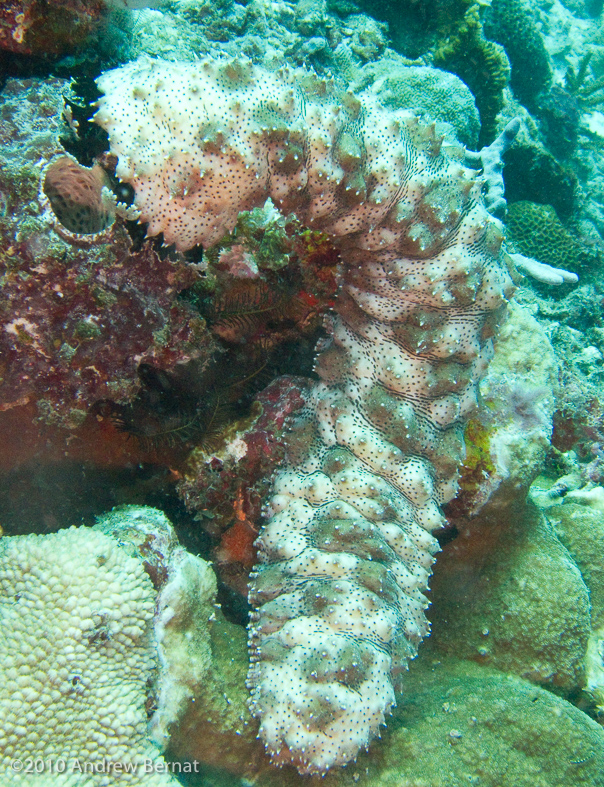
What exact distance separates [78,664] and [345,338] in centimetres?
222

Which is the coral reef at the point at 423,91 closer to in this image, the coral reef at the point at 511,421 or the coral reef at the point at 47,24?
the coral reef at the point at 511,421

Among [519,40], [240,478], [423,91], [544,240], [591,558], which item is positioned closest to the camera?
[240,478]

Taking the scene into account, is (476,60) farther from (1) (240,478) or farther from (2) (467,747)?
(2) (467,747)

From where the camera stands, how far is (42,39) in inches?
84.3

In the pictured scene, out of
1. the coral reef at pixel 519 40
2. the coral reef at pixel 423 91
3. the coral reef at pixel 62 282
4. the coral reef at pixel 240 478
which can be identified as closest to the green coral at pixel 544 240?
the coral reef at pixel 423 91

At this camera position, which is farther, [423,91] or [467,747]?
[423,91]

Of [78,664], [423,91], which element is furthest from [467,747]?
[423,91]

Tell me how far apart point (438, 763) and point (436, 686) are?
566 millimetres

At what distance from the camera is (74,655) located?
1.97 m

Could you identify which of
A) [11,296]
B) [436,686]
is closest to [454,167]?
[11,296]

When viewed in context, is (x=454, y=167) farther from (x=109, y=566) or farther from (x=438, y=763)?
(x=438, y=763)

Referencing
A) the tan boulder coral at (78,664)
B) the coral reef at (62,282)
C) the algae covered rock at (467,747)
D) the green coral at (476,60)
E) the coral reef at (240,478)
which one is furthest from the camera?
the green coral at (476,60)

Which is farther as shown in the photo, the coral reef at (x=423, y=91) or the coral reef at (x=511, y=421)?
the coral reef at (x=423, y=91)

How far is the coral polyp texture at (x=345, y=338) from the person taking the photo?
206cm
